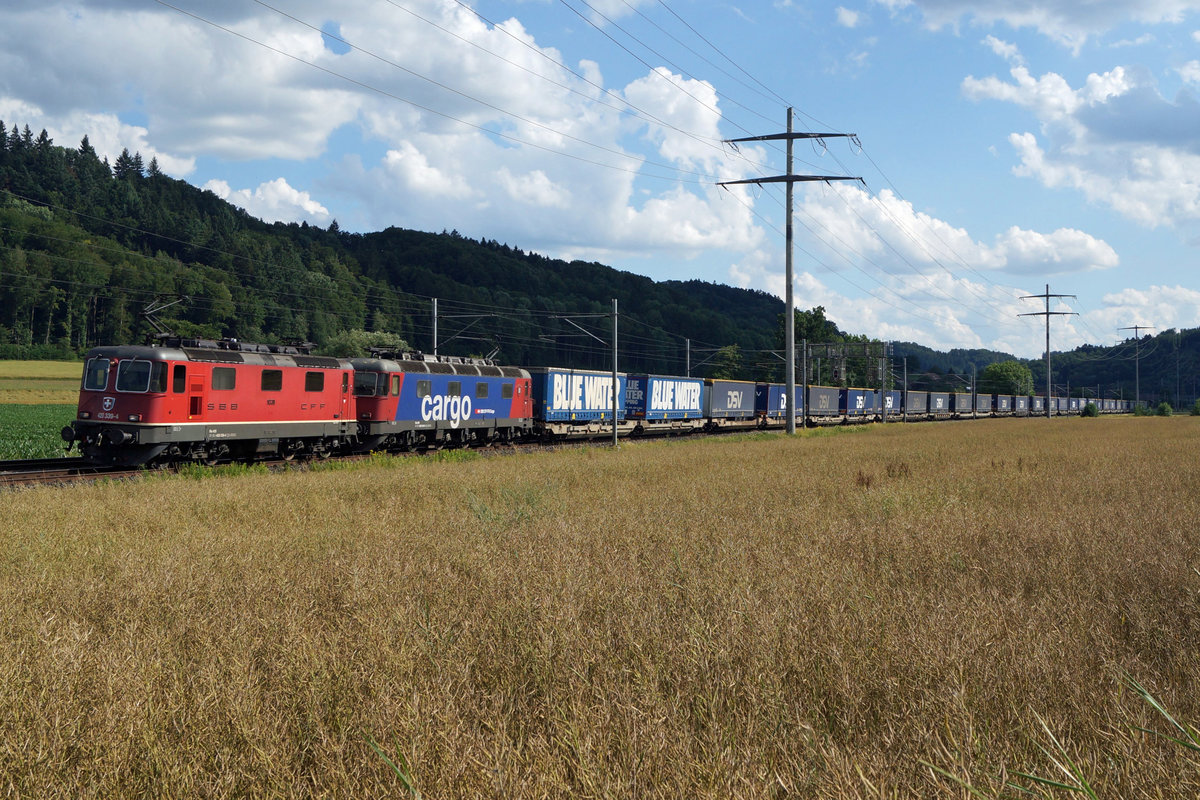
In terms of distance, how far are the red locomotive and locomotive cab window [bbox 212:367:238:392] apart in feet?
0.08

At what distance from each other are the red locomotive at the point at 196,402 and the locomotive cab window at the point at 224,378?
0.03 metres

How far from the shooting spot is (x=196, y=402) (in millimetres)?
21969

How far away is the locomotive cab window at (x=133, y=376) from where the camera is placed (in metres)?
21.2

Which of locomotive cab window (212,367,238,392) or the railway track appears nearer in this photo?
the railway track

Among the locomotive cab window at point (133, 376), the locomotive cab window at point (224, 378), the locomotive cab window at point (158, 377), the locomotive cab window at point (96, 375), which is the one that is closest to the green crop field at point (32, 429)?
the locomotive cab window at point (96, 375)

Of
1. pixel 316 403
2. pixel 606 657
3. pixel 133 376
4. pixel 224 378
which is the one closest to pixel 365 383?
pixel 316 403

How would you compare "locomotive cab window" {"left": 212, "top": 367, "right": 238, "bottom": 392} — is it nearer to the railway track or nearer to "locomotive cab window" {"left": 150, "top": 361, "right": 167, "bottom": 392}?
"locomotive cab window" {"left": 150, "top": 361, "right": 167, "bottom": 392}

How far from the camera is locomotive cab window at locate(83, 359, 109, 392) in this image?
21.9 metres

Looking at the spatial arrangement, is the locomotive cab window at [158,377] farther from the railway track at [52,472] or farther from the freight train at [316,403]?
the railway track at [52,472]

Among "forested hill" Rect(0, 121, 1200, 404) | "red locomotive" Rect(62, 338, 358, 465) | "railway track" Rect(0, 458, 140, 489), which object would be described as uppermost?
"forested hill" Rect(0, 121, 1200, 404)

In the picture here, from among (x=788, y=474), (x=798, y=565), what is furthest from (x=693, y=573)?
(x=788, y=474)

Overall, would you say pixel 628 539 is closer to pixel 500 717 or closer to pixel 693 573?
pixel 693 573

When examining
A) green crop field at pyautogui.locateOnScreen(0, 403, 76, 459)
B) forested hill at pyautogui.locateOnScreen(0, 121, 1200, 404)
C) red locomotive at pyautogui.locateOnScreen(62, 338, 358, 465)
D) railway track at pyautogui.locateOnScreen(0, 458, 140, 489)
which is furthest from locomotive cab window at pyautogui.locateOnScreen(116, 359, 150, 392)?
forested hill at pyautogui.locateOnScreen(0, 121, 1200, 404)

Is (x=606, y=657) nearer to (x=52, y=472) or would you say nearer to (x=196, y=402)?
(x=196, y=402)
